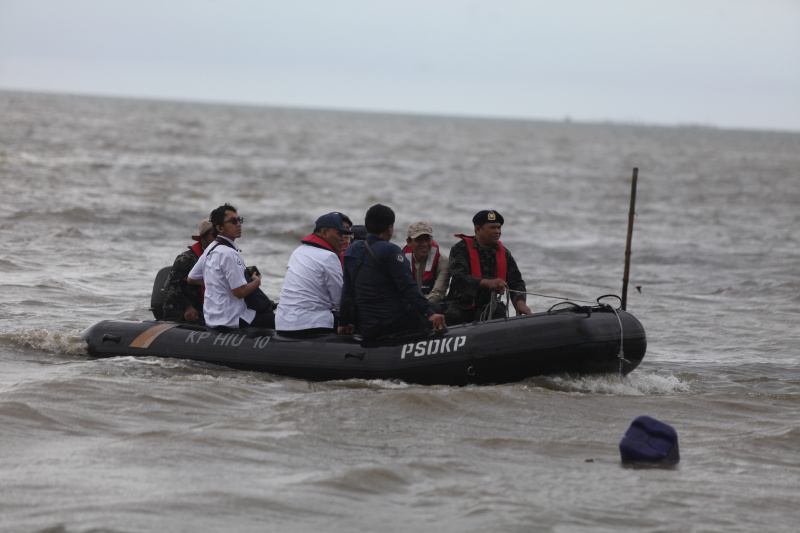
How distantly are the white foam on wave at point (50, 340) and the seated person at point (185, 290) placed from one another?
0.83m

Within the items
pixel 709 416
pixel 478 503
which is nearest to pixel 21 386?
pixel 478 503

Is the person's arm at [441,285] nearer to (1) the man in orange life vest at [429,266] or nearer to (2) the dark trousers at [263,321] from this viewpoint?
(1) the man in orange life vest at [429,266]

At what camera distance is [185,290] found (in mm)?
8172

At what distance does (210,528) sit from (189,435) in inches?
56.0

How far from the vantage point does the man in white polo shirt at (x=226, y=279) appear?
7242mm

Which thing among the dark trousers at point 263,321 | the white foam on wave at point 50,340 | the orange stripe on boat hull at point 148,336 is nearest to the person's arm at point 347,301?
the dark trousers at point 263,321

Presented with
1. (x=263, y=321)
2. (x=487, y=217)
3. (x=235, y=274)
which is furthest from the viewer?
(x=263, y=321)

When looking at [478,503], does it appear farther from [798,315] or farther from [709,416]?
[798,315]

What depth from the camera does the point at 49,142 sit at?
4066cm

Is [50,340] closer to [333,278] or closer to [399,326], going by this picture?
[333,278]

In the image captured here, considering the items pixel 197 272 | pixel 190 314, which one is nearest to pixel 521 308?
pixel 197 272

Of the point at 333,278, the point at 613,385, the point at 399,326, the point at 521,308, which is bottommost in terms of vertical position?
the point at 613,385

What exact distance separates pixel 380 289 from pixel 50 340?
3.41m

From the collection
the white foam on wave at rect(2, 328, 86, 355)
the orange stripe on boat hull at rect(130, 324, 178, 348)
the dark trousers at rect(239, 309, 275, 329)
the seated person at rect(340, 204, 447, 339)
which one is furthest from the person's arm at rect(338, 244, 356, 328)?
the white foam on wave at rect(2, 328, 86, 355)
